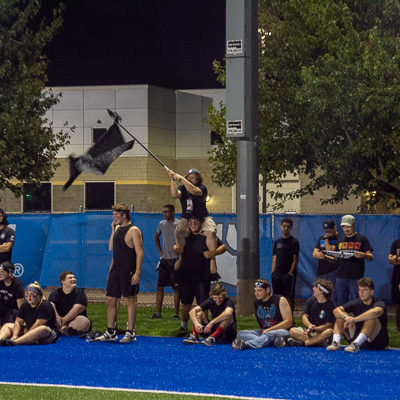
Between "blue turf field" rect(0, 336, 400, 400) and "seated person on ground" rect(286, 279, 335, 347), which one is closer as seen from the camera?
"blue turf field" rect(0, 336, 400, 400)

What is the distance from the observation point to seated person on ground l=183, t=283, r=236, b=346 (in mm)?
13341

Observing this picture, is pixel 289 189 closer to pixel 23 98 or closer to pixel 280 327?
pixel 23 98

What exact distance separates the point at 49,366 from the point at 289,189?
35250mm

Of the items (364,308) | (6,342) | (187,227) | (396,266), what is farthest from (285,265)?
(6,342)

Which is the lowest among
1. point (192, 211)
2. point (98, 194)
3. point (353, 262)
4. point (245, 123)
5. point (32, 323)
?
point (32, 323)

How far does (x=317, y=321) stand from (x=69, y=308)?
377cm

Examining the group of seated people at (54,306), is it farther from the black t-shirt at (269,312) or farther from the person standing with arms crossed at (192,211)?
the black t-shirt at (269,312)

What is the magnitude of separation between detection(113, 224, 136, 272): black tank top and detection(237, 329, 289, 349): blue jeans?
1.85 meters

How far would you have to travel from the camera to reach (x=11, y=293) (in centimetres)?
1441

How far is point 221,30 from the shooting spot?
178 ft

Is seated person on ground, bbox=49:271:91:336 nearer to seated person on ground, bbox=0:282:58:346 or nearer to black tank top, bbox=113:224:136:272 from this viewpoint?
seated person on ground, bbox=0:282:58:346

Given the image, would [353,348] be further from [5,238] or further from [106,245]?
[106,245]

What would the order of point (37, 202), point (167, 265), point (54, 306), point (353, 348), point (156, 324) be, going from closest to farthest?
point (353, 348) < point (54, 306) < point (156, 324) < point (167, 265) < point (37, 202)

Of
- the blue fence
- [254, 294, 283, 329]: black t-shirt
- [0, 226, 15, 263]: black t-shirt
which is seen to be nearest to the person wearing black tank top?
[254, 294, 283, 329]: black t-shirt
